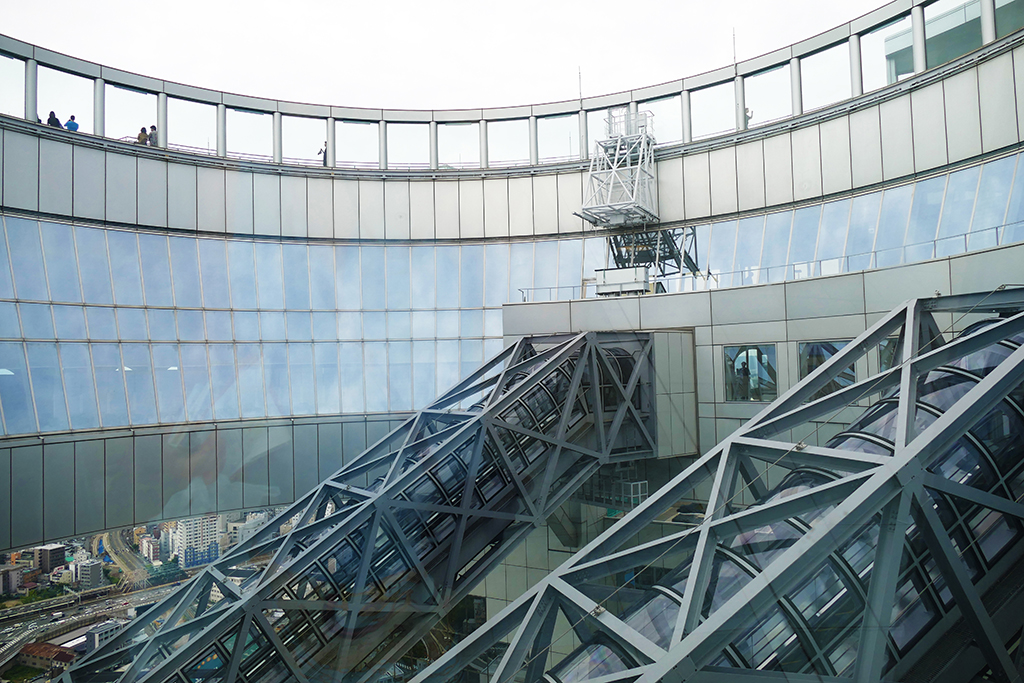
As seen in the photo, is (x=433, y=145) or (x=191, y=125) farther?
(x=433, y=145)

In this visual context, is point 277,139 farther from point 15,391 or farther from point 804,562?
point 804,562

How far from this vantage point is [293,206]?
23.5m

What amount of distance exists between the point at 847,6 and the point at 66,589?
21342 millimetres

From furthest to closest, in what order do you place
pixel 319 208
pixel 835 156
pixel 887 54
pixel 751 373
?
pixel 319 208
pixel 835 156
pixel 887 54
pixel 751 373

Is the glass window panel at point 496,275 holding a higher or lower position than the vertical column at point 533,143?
lower

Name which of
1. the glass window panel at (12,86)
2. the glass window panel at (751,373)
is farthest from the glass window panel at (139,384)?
the glass window panel at (751,373)

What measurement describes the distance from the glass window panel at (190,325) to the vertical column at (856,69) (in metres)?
22.9

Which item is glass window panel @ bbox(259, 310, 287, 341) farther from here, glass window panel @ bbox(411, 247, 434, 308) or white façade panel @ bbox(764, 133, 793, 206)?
white façade panel @ bbox(764, 133, 793, 206)

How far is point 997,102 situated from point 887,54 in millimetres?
3695

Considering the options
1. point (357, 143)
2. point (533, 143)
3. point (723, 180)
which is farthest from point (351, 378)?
point (723, 180)

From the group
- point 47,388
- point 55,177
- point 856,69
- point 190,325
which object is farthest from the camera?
point 190,325

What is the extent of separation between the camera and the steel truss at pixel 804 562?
445 centimetres

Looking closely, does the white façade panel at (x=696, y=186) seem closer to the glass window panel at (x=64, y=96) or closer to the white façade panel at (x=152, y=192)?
the white façade panel at (x=152, y=192)

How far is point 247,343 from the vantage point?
22.5 metres
